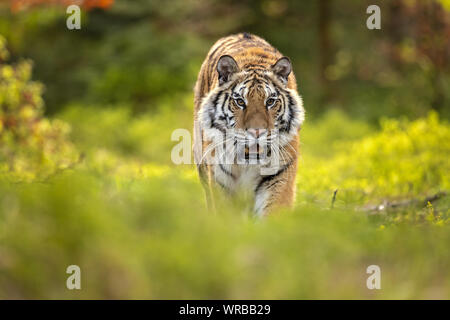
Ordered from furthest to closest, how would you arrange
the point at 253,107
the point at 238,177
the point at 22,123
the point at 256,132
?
the point at 22,123
the point at 238,177
the point at 253,107
the point at 256,132

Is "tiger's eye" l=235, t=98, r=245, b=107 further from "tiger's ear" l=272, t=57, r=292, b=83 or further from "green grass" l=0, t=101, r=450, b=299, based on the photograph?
"green grass" l=0, t=101, r=450, b=299

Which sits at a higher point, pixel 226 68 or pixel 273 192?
pixel 226 68

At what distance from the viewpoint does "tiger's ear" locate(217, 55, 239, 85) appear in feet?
17.0

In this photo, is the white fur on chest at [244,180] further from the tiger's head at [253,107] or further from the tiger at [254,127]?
the tiger's head at [253,107]

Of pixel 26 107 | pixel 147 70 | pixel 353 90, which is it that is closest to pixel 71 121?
pixel 147 70

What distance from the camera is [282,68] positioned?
17.3 feet

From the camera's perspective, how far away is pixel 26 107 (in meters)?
10.1

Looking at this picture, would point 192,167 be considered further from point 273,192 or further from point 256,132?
point 256,132

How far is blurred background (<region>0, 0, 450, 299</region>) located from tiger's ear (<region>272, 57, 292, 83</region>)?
1176mm

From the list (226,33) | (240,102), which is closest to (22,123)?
(240,102)

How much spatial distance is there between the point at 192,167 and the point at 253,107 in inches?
91.9

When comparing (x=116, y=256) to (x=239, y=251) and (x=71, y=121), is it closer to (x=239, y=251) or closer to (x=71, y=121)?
(x=239, y=251)

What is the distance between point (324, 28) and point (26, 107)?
9.64m

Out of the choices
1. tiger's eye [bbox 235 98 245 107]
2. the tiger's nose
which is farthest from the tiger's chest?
tiger's eye [bbox 235 98 245 107]
